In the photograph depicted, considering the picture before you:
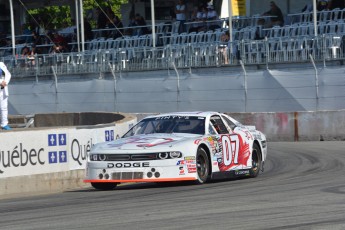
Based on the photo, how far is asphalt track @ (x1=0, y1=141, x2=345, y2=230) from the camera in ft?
32.9

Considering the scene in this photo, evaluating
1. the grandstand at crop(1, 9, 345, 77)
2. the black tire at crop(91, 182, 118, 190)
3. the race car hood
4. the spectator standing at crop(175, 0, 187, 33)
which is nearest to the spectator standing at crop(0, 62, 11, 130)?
the race car hood

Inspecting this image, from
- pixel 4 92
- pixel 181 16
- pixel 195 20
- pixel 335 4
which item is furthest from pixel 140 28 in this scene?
pixel 4 92

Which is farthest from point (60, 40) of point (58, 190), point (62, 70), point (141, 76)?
point (58, 190)

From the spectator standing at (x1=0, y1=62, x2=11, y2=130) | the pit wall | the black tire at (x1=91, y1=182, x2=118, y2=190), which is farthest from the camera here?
the spectator standing at (x1=0, y1=62, x2=11, y2=130)

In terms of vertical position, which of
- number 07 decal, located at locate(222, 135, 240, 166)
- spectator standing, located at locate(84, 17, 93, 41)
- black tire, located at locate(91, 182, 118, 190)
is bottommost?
black tire, located at locate(91, 182, 118, 190)

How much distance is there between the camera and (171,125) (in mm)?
16062

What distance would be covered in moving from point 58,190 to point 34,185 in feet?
1.57

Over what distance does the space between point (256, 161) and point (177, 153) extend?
260cm

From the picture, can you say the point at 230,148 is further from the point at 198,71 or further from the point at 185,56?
the point at 185,56

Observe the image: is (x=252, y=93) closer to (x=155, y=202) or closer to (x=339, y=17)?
(x=339, y=17)

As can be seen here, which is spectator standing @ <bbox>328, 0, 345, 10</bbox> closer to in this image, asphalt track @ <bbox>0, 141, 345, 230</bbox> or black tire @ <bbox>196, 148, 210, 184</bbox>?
asphalt track @ <bbox>0, 141, 345, 230</bbox>

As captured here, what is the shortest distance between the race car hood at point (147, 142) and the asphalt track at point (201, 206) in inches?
25.4

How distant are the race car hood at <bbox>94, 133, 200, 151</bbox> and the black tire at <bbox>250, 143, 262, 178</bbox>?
162cm

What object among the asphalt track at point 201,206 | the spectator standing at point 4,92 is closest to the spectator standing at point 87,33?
the spectator standing at point 4,92
